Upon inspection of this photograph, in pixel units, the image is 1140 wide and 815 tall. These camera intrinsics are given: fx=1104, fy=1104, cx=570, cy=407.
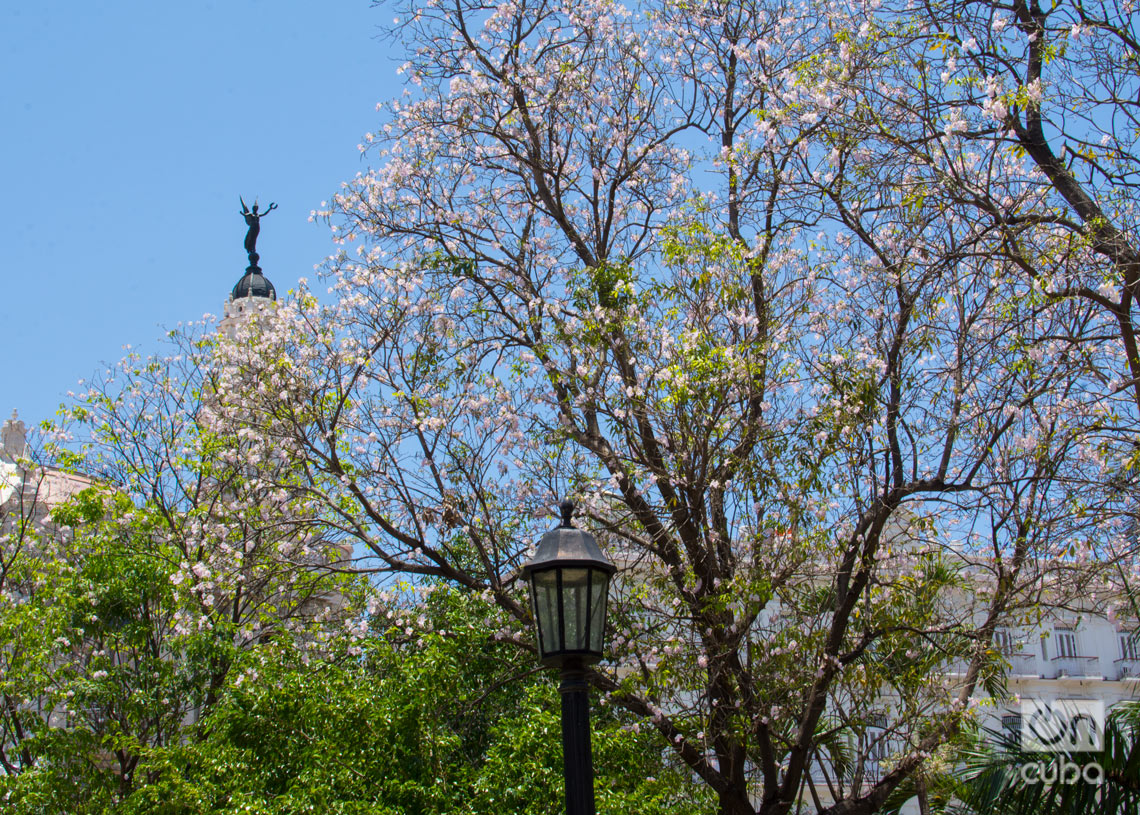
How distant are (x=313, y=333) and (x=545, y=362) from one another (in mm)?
3196

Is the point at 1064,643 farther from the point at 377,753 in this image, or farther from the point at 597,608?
the point at 597,608

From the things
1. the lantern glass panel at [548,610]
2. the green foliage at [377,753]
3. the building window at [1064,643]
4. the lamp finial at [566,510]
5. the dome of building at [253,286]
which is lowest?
the green foliage at [377,753]

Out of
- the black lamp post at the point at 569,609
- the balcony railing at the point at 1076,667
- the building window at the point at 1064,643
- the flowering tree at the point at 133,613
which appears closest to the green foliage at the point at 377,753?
the flowering tree at the point at 133,613

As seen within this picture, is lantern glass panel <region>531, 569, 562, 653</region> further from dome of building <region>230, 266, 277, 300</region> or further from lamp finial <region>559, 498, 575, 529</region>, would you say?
dome of building <region>230, 266, 277, 300</region>

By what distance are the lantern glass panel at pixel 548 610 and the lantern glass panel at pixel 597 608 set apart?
0.17 metres

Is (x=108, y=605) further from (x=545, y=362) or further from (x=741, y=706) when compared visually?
(x=741, y=706)

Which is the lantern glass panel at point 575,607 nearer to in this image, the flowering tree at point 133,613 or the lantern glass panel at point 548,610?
the lantern glass panel at point 548,610

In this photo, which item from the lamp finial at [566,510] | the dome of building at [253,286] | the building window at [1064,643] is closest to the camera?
the lamp finial at [566,510]

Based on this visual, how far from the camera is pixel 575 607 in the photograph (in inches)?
226

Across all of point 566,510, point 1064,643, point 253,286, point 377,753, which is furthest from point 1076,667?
point 566,510

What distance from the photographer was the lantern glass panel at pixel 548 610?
18.7 feet

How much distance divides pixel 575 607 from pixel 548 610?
14 cm

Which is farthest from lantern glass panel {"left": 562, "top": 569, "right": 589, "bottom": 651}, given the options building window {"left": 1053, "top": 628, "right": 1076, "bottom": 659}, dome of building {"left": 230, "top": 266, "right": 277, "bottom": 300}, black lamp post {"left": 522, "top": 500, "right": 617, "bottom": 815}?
dome of building {"left": 230, "top": 266, "right": 277, "bottom": 300}

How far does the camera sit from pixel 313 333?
1315 cm
